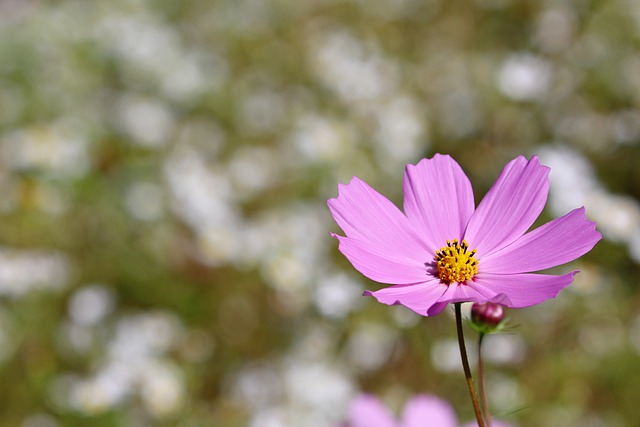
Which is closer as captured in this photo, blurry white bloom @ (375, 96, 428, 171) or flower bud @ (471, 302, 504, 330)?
flower bud @ (471, 302, 504, 330)

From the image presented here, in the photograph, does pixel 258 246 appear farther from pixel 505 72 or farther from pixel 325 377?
pixel 505 72

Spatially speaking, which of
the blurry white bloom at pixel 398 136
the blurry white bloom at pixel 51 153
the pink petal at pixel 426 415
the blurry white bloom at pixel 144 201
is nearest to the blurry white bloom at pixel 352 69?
the blurry white bloom at pixel 398 136

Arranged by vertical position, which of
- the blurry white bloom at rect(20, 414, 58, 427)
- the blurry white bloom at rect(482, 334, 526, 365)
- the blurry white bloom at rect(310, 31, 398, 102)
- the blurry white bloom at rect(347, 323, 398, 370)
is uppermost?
the blurry white bloom at rect(310, 31, 398, 102)

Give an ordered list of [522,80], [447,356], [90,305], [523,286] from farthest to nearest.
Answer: [522,80] → [90,305] → [447,356] → [523,286]

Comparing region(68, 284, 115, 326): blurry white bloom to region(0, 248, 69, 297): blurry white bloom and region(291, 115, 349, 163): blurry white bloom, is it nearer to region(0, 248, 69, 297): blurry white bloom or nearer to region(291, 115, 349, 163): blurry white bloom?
region(0, 248, 69, 297): blurry white bloom

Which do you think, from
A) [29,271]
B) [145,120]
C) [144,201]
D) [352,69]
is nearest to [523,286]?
[29,271]

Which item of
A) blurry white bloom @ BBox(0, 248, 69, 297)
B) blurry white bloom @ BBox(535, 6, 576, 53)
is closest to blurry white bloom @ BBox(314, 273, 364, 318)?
blurry white bloom @ BBox(0, 248, 69, 297)

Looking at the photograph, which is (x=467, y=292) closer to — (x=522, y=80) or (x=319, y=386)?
(x=319, y=386)

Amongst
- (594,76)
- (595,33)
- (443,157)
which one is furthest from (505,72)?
(443,157)
